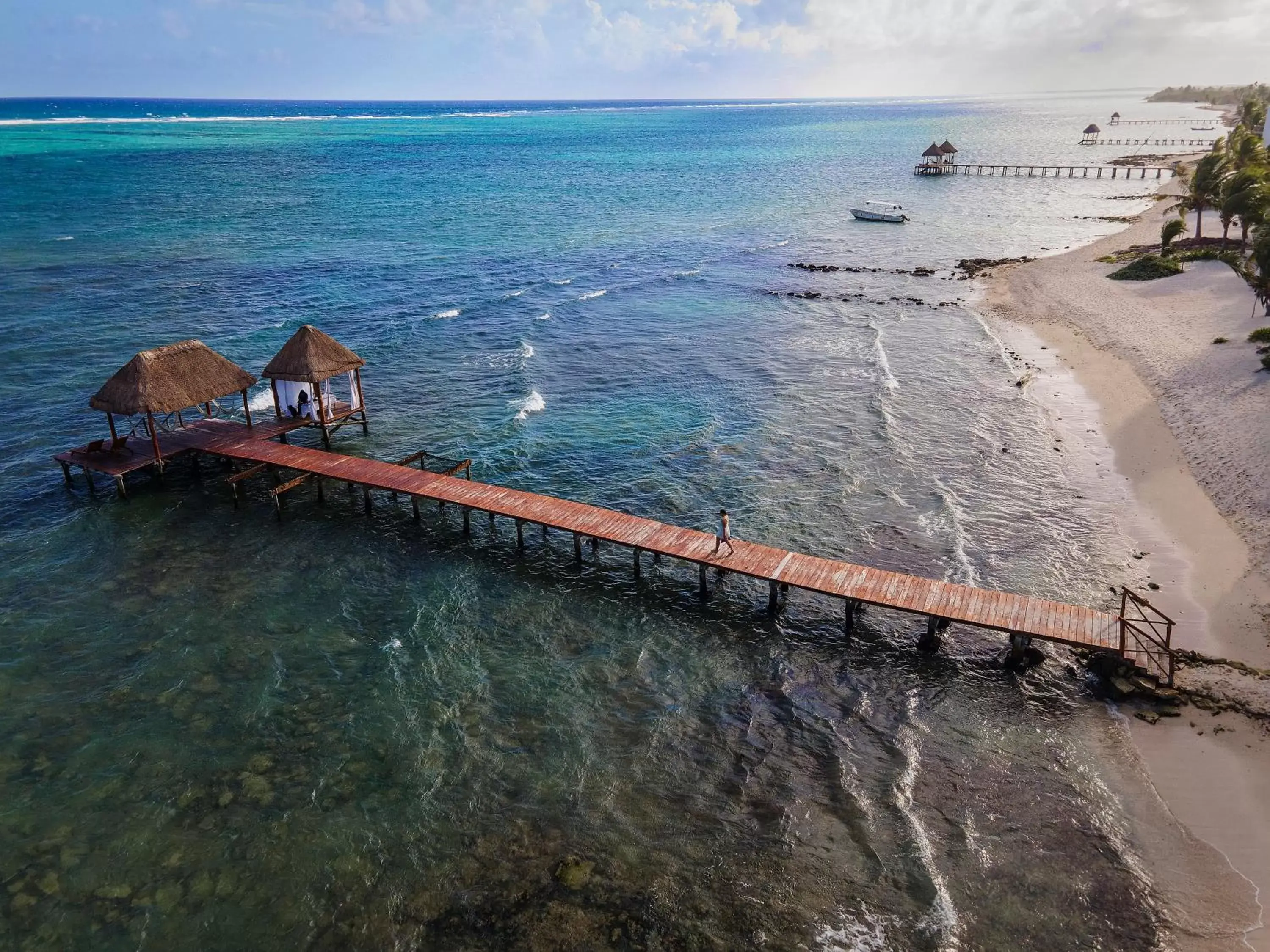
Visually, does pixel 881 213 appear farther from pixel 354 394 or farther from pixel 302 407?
pixel 302 407

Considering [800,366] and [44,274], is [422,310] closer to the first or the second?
[800,366]

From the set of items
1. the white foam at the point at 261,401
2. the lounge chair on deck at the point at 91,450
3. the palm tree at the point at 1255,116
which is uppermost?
the palm tree at the point at 1255,116

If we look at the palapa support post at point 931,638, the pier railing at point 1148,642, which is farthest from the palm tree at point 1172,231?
the palapa support post at point 931,638

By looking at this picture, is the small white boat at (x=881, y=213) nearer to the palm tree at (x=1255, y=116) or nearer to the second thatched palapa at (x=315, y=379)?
the palm tree at (x=1255, y=116)

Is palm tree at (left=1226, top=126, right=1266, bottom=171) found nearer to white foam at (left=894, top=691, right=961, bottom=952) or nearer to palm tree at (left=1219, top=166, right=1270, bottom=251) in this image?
palm tree at (left=1219, top=166, right=1270, bottom=251)

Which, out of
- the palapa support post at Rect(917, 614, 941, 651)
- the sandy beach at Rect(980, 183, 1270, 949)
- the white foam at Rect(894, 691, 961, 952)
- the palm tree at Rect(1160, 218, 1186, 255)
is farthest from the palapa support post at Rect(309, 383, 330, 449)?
the palm tree at Rect(1160, 218, 1186, 255)
